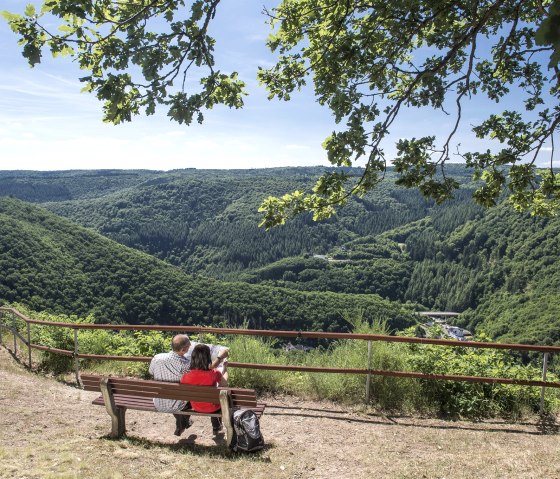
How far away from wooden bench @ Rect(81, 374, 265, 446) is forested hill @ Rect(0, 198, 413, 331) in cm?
5960

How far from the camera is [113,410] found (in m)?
4.48

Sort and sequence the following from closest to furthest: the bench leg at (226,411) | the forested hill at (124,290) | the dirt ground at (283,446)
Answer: the dirt ground at (283,446), the bench leg at (226,411), the forested hill at (124,290)

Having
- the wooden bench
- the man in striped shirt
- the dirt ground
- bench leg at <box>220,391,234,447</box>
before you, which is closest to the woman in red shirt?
the man in striped shirt

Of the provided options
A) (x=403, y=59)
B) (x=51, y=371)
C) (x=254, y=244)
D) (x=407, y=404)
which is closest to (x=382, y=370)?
(x=407, y=404)

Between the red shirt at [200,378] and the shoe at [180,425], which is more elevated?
the red shirt at [200,378]

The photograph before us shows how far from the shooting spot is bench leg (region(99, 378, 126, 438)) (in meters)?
4.46

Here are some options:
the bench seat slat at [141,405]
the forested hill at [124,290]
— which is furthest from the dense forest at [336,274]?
the bench seat slat at [141,405]

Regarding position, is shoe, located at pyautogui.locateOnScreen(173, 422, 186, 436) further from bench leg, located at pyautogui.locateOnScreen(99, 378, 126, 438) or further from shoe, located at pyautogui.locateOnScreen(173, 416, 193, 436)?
bench leg, located at pyautogui.locateOnScreen(99, 378, 126, 438)

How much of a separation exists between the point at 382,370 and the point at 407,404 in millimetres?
494

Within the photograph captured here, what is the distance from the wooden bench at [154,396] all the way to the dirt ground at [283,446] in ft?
0.96

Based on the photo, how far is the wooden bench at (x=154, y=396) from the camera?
13.7 ft

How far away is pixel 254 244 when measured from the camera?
177m

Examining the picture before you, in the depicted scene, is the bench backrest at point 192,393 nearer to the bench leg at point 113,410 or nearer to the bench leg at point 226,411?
the bench leg at point 226,411

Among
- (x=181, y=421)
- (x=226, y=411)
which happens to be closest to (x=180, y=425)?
(x=181, y=421)
